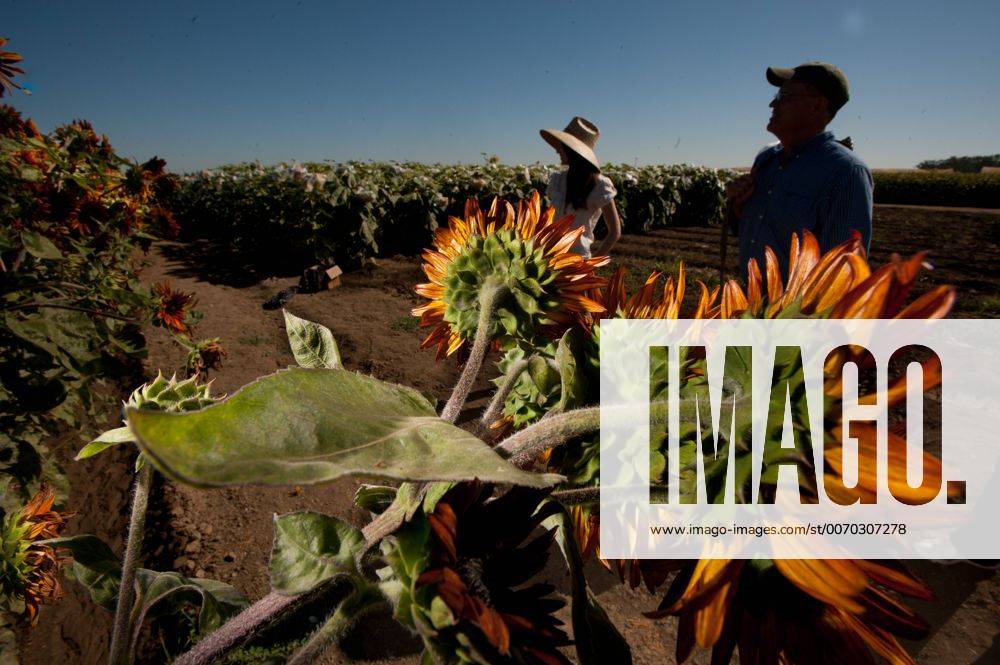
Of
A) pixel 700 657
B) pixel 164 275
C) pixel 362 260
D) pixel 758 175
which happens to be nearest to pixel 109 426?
pixel 700 657

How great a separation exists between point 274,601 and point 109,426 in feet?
10.9

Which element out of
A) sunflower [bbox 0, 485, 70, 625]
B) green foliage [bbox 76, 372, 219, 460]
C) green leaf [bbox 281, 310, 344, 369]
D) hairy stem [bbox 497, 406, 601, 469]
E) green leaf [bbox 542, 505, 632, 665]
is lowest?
sunflower [bbox 0, 485, 70, 625]

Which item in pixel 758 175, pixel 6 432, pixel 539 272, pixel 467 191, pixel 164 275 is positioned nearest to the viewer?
pixel 539 272

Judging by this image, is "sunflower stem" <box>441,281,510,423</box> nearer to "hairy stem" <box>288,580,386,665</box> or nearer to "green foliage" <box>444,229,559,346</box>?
"green foliage" <box>444,229,559,346</box>

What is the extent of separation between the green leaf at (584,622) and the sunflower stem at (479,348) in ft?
0.39

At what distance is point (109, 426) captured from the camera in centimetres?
298

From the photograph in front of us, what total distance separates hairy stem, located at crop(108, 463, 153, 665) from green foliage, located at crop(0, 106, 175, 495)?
45.5 inches

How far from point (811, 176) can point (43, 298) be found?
2.88 meters

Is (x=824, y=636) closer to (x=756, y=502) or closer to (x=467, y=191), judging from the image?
(x=756, y=502)

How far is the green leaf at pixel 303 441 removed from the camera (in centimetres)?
22

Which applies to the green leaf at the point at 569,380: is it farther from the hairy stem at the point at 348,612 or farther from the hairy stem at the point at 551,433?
the hairy stem at the point at 348,612

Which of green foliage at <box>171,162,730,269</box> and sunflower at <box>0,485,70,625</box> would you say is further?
green foliage at <box>171,162,730,269</box>

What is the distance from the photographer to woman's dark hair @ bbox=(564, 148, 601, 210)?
11.2 feet

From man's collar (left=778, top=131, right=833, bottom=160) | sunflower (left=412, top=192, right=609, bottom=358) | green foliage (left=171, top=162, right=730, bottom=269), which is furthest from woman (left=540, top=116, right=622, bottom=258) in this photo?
green foliage (left=171, top=162, right=730, bottom=269)
